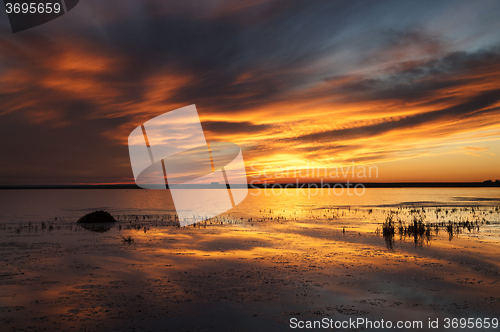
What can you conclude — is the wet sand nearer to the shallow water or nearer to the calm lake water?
the shallow water

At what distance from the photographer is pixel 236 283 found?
1170 centimetres

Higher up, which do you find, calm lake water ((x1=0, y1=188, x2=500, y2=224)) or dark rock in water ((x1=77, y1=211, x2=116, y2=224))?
dark rock in water ((x1=77, y1=211, x2=116, y2=224))

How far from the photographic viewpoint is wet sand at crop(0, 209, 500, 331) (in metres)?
8.82

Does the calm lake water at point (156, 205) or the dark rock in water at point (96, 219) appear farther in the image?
the calm lake water at point (156, 205)

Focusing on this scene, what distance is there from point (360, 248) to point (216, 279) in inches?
391

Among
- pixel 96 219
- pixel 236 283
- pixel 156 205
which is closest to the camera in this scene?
pixel 236 283

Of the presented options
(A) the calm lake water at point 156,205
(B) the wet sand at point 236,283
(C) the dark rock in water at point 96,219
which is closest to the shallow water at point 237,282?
(B) the wet sand at point 236,283

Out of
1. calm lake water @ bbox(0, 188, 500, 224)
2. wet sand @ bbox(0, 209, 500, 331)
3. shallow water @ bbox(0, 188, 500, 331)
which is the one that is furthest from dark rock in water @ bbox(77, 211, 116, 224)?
wet sand @ bbox(0, 209, 500, 331)

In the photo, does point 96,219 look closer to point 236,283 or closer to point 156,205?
point 236,283

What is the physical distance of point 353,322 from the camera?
337 inches

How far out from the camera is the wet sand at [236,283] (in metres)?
8.82

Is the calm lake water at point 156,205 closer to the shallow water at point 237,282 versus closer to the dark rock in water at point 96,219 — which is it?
the dark rock in water at point 96,219

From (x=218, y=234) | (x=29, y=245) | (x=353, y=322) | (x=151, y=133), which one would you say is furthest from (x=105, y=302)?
(x=151, y=133)

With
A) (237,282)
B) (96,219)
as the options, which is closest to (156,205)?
(96,219)
